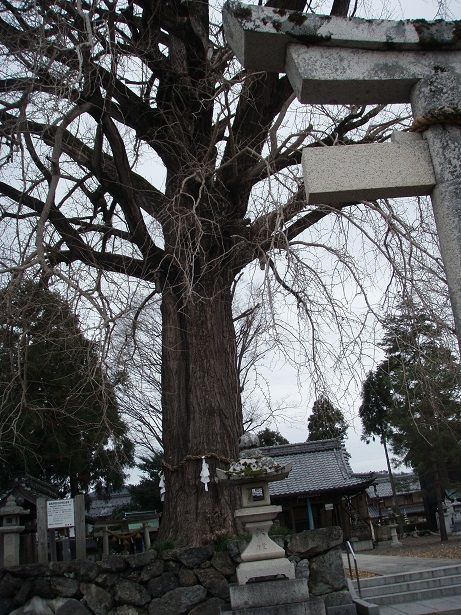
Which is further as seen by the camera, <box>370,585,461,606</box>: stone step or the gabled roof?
the gabled roof

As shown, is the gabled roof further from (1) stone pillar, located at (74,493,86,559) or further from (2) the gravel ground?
(1) stone pillar, located at (74,493,86,559)

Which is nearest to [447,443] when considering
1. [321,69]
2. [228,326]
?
[228,326]

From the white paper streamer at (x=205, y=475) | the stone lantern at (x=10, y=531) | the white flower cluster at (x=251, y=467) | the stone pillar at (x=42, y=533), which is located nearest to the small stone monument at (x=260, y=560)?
the white flower cluster at (x=251, y=467)

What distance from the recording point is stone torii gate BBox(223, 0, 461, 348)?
3053 mm

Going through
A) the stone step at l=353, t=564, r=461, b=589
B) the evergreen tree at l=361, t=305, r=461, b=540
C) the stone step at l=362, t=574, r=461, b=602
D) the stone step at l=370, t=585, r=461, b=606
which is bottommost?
the stone step at l=370, t=585, r=461, b=606

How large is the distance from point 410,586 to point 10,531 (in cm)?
676

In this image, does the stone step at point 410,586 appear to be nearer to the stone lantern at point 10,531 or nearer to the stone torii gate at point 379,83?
the stone lantern at point 10,531

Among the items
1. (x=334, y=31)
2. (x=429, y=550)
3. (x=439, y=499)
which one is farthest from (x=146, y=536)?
(x=439, y=499)

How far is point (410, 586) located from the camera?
1019 cm

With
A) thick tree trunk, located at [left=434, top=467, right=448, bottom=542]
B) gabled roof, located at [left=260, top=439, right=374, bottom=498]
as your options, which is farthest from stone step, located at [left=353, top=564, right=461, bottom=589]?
thick tree trunk, located at [left=434, top=467, right=448, bottom=542]

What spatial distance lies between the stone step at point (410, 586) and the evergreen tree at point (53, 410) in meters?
4.89

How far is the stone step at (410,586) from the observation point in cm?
1001

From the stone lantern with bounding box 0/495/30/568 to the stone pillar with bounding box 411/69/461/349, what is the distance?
7.65 metres

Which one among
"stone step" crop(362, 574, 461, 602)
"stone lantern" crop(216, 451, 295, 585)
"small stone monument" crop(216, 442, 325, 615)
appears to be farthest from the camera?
"stone step" crop(362, 574, 461, 602)
